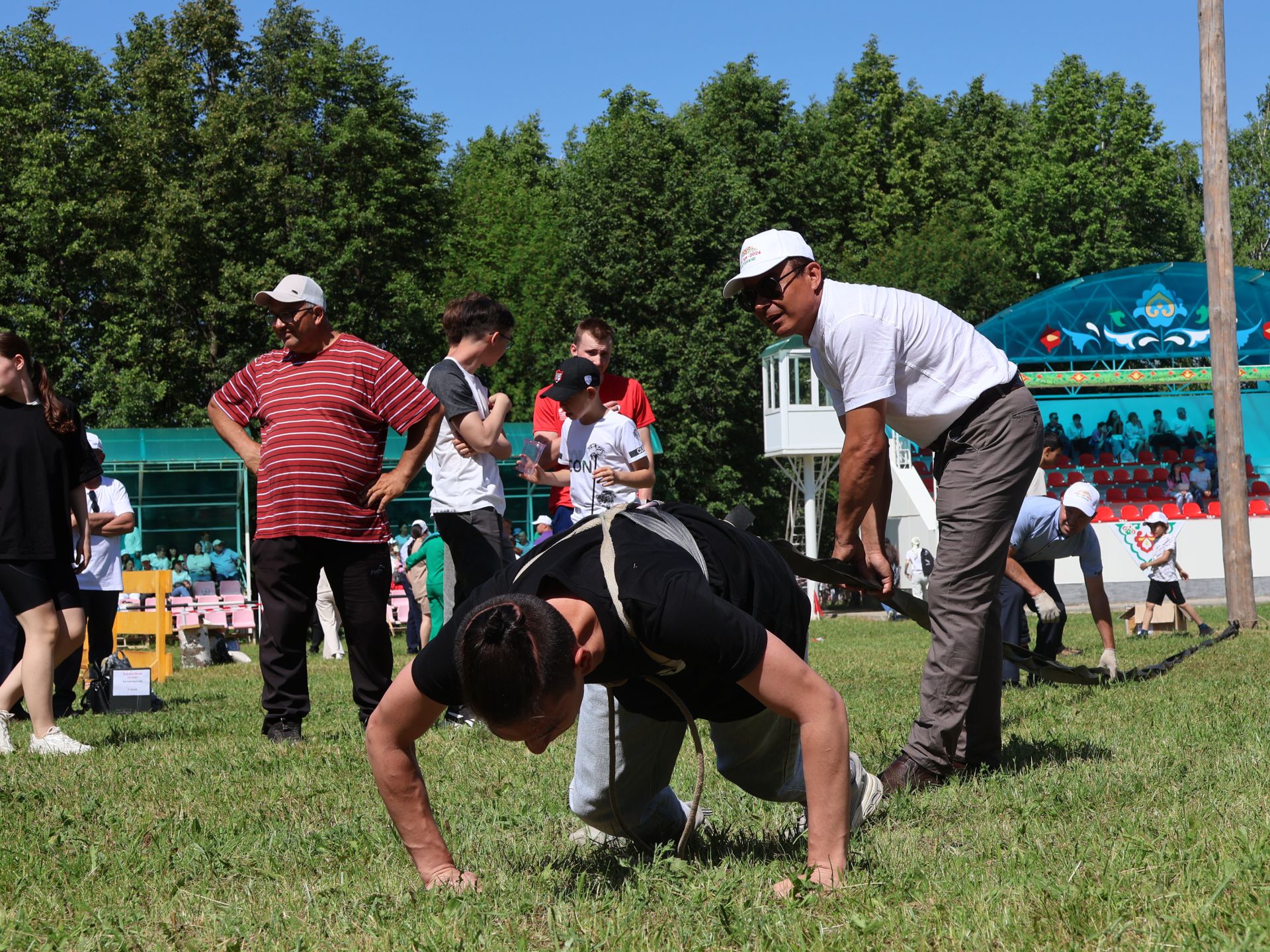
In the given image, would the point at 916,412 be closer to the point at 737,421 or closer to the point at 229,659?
the point at 229,659

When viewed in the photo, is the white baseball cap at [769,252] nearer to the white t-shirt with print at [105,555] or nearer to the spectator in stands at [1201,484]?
the white t-shirt with print at [105,555]

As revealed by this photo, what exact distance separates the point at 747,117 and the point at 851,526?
46.4 meters

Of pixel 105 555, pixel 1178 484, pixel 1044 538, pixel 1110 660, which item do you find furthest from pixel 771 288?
pixel 1178 484

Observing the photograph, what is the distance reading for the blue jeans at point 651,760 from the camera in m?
3.79

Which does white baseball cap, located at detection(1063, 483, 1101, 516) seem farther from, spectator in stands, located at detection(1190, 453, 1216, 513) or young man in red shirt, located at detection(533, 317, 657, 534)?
spectator in stands, located at detection(1190, 453, 1216, 513)

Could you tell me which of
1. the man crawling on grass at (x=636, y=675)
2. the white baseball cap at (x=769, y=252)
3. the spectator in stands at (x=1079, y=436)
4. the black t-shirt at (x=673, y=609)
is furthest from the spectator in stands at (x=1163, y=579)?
the spectator in stands at (x=1079, y=436)

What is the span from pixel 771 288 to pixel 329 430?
266 centimetres

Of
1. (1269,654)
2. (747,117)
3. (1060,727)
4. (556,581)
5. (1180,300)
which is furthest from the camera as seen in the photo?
(747,117)

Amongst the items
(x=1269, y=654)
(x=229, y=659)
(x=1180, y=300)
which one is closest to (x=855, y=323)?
(x=1269, y=654)

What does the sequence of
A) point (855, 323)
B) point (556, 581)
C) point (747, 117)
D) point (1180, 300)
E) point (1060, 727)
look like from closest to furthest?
1. point (556, 581)
2. point (855, 323)
3. point (1060, 727)
4. point (1180, 300)
5. point (747, 117)

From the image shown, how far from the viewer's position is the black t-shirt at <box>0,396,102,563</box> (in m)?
6.65

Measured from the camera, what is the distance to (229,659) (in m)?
17.7

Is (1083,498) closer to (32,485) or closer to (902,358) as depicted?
(902,358)

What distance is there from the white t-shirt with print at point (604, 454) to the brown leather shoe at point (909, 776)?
7.37 feet
